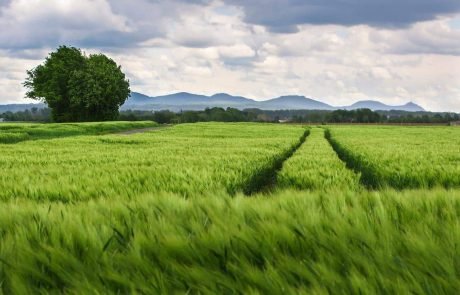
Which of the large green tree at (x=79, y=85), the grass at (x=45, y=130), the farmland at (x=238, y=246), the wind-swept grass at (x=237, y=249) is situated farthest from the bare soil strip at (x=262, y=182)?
the large green tree at (x=79, y=85)

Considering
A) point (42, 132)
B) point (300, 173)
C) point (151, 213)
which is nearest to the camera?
point (151, 213)

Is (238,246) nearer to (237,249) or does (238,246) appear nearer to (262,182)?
(237,249)

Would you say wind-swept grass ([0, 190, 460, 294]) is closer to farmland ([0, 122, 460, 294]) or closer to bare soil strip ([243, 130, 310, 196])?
farmland ([0, 122, 460, 294])

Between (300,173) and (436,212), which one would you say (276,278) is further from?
(300,173)

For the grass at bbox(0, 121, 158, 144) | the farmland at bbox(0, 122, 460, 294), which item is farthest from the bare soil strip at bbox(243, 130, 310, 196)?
the grass at bbox(0, 121, 158, 144)

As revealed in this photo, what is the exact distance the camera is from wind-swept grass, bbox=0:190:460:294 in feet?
5.19

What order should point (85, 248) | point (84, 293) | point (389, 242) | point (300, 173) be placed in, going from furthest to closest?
1. point (300, 173)
2. point (85, 248)
3. point (389, 242)
4. point (84, 293)

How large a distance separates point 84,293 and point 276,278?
0.62m

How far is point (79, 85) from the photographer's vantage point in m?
77.3

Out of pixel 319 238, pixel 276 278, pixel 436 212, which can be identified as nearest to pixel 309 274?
pixel 276 278

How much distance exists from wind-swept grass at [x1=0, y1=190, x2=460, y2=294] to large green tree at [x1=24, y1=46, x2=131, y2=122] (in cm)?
7650

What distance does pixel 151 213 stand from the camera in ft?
8.39

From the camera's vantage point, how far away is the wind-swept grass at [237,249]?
62.3 inches

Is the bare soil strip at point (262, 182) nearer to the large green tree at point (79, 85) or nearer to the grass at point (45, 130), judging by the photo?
the grass at point (45, 130)
